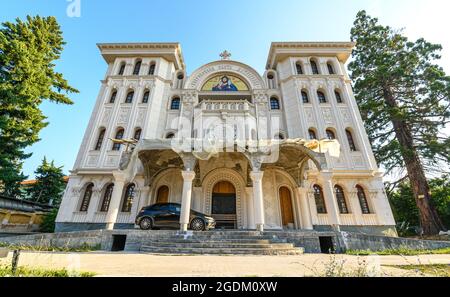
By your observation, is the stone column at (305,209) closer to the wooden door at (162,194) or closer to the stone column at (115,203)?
the wooden door at (162,194)

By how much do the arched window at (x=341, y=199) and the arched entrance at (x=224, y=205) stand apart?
759cm

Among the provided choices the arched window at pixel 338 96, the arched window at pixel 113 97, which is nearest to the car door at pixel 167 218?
the arched window at pixel 113 97

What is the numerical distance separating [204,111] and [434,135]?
18691 millimetres

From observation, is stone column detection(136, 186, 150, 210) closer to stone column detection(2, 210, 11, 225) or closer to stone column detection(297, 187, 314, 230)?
stone column detection(297, 187, 314, 230)

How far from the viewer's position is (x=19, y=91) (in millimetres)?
14234

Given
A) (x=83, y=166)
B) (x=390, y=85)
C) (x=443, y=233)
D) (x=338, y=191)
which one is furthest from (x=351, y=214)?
(x=83, y=166)

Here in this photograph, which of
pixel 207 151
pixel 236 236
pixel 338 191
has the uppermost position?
pixel 207 151

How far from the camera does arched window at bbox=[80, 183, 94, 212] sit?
541 inches

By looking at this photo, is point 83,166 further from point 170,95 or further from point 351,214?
point 351,214

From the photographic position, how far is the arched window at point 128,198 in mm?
13755

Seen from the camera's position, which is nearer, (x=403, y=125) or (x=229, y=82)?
(x=403, y=125)

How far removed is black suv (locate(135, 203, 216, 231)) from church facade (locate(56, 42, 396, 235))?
88cm

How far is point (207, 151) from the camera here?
10961 millimetres

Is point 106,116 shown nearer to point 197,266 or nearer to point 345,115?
point 197,266
